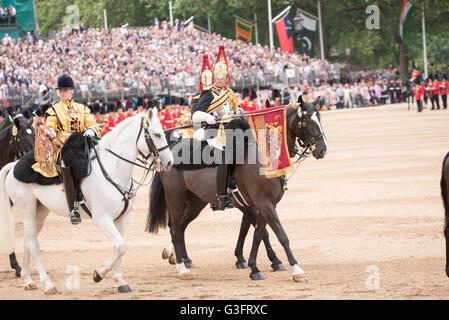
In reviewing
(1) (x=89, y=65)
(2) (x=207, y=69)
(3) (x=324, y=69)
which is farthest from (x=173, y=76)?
(2) (x=207, y=69)

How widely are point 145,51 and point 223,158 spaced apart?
1409 inches

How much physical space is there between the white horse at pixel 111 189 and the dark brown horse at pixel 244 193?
1.25 m

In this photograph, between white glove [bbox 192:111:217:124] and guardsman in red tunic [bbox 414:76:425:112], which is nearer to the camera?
white glove [bbox 192:111:217:124]

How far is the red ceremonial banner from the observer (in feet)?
30.8

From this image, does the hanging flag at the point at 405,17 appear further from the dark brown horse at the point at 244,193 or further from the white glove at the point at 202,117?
the white glove at the point at 202,117

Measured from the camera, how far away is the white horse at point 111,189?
8734mm

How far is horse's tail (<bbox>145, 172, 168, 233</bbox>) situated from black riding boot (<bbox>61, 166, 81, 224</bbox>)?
2.00m

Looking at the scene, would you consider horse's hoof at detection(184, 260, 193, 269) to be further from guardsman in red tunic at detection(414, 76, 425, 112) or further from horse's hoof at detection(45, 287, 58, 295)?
guardsman in red tunic at detection(414, 76, 425, 112)

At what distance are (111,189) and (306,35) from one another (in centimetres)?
4945

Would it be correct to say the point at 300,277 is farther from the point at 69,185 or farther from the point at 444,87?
the point at 444,87

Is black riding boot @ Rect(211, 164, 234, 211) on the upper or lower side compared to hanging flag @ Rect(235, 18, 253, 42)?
lower

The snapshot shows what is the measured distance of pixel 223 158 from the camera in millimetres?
9789

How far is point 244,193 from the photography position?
9.70 metres

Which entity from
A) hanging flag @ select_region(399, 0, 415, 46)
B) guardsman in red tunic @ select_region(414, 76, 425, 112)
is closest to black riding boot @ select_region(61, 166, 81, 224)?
guardsman in red tunic @ select_region(414, 76, 425, 112)
